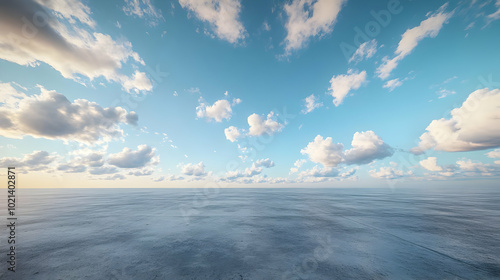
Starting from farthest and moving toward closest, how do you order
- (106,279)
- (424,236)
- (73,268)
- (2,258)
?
(424,236) < (2,258) < (73,268) < (106,279)

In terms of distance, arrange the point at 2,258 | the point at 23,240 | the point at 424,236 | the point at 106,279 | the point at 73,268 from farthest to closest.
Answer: the point at 424,236, the point at 23,240, the point at 2,258, the point at 73,268, the point at 106,279

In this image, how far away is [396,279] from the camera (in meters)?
5.94

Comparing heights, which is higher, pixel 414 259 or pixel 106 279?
pixel 106 279

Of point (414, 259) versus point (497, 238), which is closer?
point (414, 259)

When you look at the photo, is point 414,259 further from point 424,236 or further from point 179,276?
point 179,276

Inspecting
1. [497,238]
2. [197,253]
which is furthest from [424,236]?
[197,253]

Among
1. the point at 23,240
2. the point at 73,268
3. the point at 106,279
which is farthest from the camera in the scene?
the point at 23,240

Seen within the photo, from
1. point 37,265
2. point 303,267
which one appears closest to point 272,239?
point 303,267

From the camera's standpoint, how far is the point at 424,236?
1050 centimetres

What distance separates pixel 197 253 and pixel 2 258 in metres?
8.79

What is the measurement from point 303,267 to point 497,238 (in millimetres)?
13781

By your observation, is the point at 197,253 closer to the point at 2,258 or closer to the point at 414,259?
the point at 2,258

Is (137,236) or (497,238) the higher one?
(137,236)

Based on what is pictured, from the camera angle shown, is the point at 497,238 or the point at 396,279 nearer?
the point at 396,279
